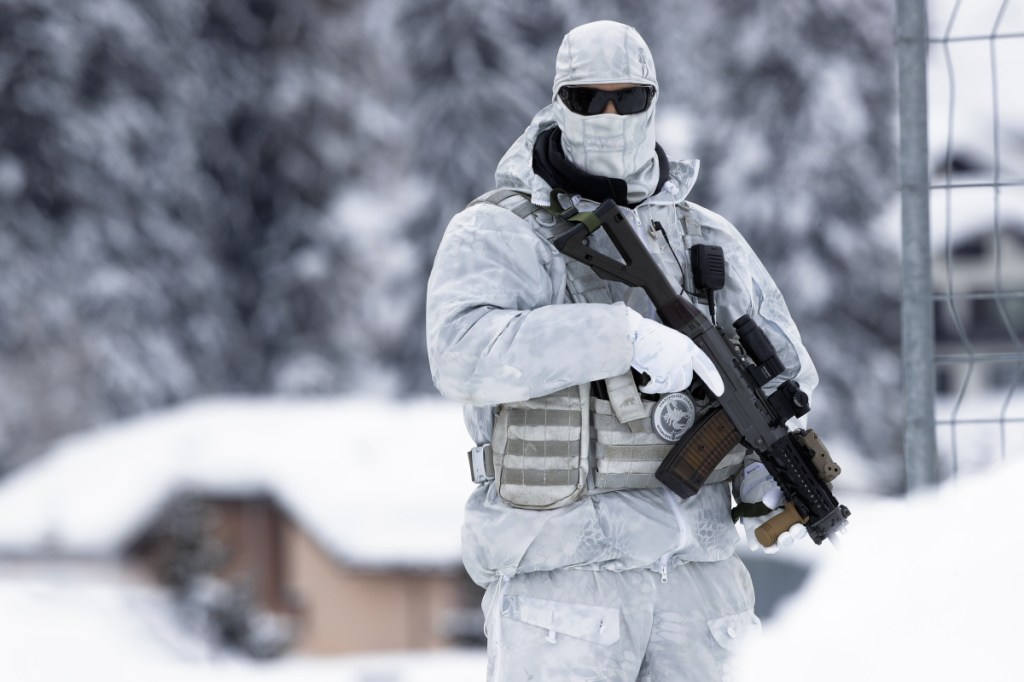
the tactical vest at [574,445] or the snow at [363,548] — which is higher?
the tactical vest at [574,445]

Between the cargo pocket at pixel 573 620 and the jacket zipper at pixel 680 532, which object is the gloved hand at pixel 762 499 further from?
the cargo pocket at pixel 573 620

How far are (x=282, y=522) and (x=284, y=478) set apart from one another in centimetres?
38

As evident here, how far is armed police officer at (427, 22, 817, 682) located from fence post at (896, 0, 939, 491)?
0.98 meters

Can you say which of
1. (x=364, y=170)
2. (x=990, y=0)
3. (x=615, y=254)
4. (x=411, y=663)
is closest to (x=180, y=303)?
(x=364, y=170)

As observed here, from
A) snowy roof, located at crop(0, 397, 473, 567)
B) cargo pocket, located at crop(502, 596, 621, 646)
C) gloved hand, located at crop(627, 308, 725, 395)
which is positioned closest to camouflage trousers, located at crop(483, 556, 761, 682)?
cargo pocket, located at crop(502, 596, 621, 646)

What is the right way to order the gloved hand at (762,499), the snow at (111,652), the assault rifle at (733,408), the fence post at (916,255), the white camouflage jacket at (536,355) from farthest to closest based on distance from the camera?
the snow at (111,652) < the fence post at (916,255) < the gloved hand at (762,499) < the assault rifle at (733,408) < the white camouflage jacket at (536,355)

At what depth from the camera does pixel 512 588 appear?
8.26 feet

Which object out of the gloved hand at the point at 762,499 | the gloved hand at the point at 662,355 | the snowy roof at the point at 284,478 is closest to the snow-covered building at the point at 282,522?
the snowy roof at the point at 284,478

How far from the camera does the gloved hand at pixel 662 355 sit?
2.42 metres

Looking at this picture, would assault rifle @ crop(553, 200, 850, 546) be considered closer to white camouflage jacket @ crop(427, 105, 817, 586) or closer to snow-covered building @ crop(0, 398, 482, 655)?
white camouflage jacket @ crop(427, 105, 817, 586)

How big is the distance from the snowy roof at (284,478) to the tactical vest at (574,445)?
8896 millimetres

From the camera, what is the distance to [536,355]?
238cm

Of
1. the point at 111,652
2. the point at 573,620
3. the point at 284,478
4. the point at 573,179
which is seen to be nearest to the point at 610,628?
the point at 573,620

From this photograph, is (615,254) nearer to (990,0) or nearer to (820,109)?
(990,0)
